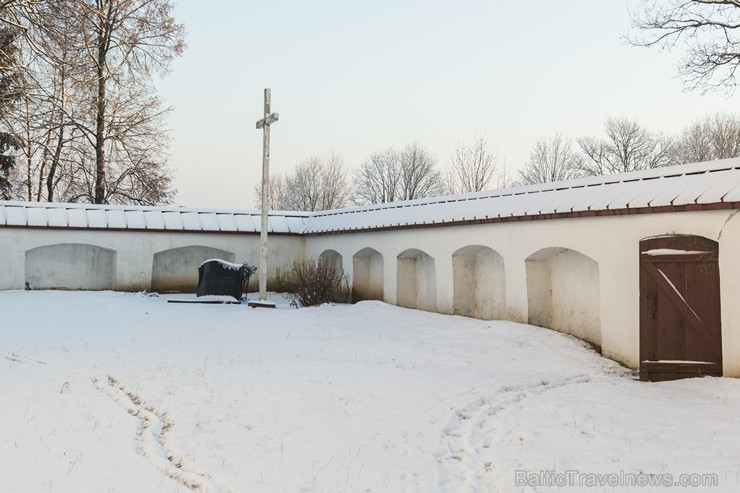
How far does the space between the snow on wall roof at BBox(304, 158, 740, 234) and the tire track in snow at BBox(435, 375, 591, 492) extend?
3647mm

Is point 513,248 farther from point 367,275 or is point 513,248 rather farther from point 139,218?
point 139,218

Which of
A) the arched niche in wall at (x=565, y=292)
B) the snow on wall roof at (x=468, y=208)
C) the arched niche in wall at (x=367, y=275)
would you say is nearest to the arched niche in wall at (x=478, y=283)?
the snow on wall roof at (x=468, y=208)

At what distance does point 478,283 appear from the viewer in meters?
14.5

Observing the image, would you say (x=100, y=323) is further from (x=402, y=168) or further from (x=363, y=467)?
(x=402, y=168)

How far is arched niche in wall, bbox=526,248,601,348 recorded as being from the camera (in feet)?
38.3

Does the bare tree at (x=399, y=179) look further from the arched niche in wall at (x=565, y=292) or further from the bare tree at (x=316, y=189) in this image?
the arched niche in wall at (x=565, y=292)

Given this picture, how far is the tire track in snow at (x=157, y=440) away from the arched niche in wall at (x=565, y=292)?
26.5 feet

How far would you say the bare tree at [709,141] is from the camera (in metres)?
38.4

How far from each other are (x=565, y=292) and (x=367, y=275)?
269 inches

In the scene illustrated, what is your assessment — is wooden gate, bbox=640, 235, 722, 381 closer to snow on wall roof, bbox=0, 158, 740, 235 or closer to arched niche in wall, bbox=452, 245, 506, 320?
snow on wall roof, bbox=0, 158, 740, 235

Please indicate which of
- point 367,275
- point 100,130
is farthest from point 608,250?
point 100,130

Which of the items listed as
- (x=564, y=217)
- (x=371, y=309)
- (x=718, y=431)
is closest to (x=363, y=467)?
(x=718, y=431)

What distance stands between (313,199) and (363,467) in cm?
4844

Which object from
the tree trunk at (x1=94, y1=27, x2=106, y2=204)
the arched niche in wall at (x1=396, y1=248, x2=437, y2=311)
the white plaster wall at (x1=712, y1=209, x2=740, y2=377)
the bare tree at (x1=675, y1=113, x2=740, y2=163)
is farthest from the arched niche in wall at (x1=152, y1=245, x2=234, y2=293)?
the bare tree at (x1=675, y1=113, x2=740, y2=163)
